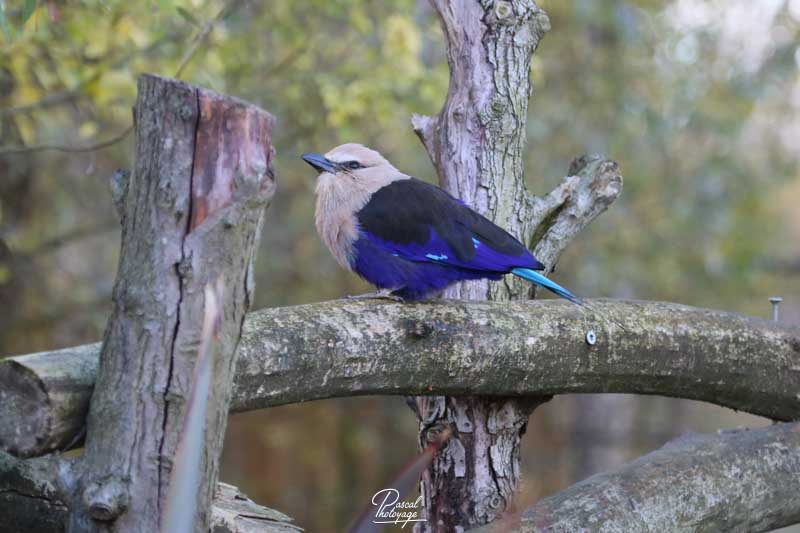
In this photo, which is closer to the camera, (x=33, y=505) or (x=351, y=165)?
(x=33, y=505)

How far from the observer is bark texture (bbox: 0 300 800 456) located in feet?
6.26

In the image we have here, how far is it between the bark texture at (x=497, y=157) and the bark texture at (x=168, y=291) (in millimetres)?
1329

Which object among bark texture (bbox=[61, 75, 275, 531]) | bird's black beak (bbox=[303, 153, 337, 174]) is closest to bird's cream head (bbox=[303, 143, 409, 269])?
bird's black beak (bbox=[303, 153, 337, 174])

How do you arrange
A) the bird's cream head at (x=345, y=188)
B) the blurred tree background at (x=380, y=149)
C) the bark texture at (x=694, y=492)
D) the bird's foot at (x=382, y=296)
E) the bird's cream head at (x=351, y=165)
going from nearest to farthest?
the bark texture at (x=694, y=492), the bird's foot at (x=382, y=296), the bird's cream head at (x=345, y=188), the bird's cream head at (x=351, y=165), the blurred tree background at (x=380, y=149)

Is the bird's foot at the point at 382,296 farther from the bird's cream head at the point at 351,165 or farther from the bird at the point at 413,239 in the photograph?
the bird's cream head at the point at 351,165

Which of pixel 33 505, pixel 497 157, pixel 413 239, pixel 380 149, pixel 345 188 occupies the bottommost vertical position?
pixel 33 505

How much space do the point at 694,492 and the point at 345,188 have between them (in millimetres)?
1407

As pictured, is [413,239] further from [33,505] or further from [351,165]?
[33,505]

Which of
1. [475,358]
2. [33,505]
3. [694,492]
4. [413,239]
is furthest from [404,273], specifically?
[33,505]

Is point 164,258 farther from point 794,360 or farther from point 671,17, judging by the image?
point 671,17

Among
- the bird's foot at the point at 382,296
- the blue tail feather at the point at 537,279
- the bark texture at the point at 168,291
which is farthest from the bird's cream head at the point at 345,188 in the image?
the bark texture at the point at 168,291

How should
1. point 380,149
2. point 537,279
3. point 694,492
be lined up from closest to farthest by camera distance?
point 694,492 < point 537,279 < point 380,149

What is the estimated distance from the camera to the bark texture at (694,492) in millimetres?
2609

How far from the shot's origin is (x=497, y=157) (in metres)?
3.27
